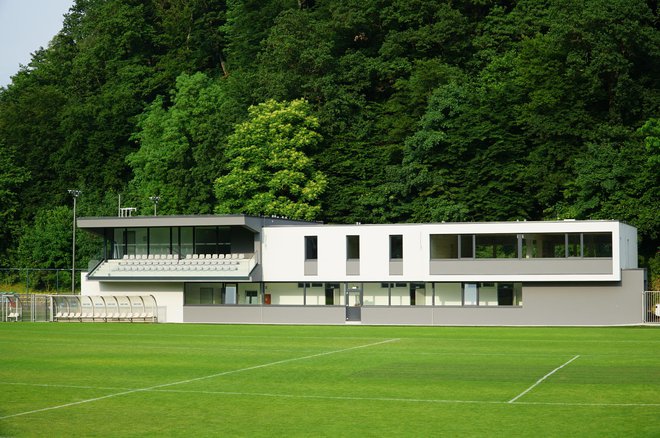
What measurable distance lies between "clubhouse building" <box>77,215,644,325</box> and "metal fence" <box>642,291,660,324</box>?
84 cm

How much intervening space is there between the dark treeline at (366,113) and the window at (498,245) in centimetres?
1433

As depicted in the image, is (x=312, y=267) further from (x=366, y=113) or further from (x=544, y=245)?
(x=366, y=113)

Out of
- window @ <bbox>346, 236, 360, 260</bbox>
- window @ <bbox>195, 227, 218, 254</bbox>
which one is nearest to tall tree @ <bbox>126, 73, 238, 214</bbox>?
window @ <bbox>195, 227, 218, 254</bbox>

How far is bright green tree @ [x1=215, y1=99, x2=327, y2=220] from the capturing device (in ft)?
280

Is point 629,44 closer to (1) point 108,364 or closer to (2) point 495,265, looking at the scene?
(2) point 495,265

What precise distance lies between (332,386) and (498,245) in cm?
3837

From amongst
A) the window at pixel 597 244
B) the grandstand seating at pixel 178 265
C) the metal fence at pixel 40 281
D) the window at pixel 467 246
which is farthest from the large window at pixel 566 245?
the metal fence at pixel 40 281

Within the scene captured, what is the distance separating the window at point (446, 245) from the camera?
66250 millimetres

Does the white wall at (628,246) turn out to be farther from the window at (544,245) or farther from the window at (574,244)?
the window at (544,245)

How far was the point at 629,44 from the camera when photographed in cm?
7912

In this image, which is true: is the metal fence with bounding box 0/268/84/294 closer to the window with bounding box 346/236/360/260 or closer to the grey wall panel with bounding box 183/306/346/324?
the grey wall panel with bounding box 183/306/346/324

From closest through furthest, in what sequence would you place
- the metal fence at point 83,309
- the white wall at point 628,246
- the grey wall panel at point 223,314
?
the white wall at point 628,246 → the grey wall panel at point 223,314 → the metal fence at point 83,309

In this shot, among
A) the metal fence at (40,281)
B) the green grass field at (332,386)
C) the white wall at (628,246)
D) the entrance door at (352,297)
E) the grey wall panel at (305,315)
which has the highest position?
the white wall at (628,246)

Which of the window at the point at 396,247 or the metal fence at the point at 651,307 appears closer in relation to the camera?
the metal fence at the point at 651,307
